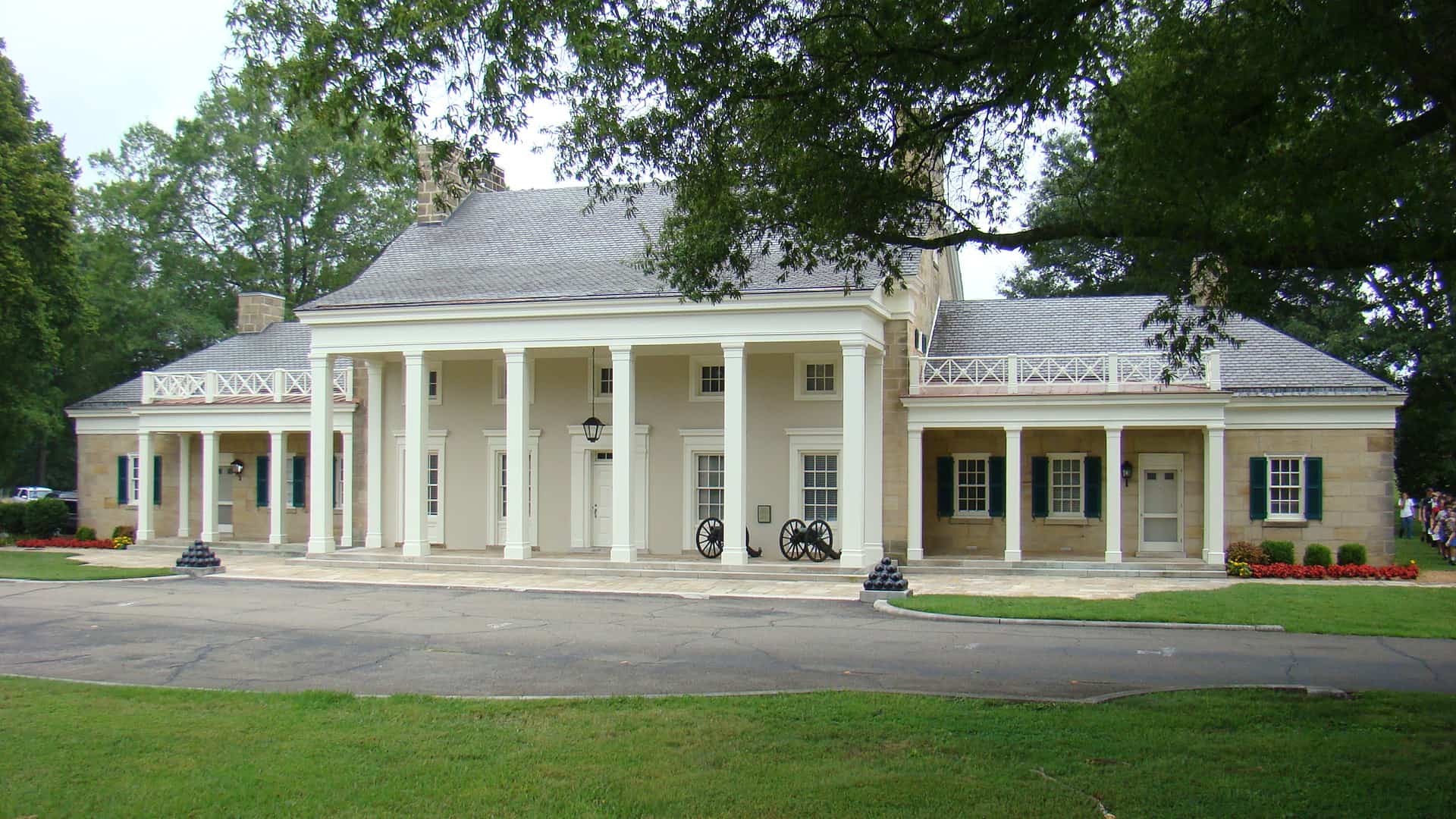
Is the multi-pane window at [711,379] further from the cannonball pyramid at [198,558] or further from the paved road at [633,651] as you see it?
the cannonball pyramid at [198,558]

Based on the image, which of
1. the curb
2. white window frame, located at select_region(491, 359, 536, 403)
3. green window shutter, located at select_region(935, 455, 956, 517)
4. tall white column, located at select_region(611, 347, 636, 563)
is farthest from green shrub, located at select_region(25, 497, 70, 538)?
the curb

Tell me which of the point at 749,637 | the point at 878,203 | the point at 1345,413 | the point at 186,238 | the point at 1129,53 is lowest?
the point at 749,637

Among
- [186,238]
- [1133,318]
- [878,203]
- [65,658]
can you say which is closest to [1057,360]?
[1133,318]

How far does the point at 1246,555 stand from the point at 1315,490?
2.22 m

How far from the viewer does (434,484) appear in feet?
94.0

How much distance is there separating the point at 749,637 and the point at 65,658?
764 cm

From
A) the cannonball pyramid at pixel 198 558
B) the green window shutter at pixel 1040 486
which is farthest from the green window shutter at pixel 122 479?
the green window shutter at pixel 1040 486

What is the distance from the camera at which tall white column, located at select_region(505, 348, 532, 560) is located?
25.0 meters

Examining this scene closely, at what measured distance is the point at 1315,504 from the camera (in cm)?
2436

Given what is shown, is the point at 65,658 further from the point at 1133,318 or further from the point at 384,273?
the point at 1133,318

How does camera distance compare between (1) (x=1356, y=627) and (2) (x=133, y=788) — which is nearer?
(2) (x=133, y=788)

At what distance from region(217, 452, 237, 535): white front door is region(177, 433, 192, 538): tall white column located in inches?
31.8

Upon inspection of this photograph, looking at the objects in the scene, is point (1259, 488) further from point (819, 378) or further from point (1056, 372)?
point (819, 378)

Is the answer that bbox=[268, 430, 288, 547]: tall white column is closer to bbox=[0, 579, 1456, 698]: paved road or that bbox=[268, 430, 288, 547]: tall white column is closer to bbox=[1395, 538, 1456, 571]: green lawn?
bbox=[0, 579, 1456, 698]: paved road
